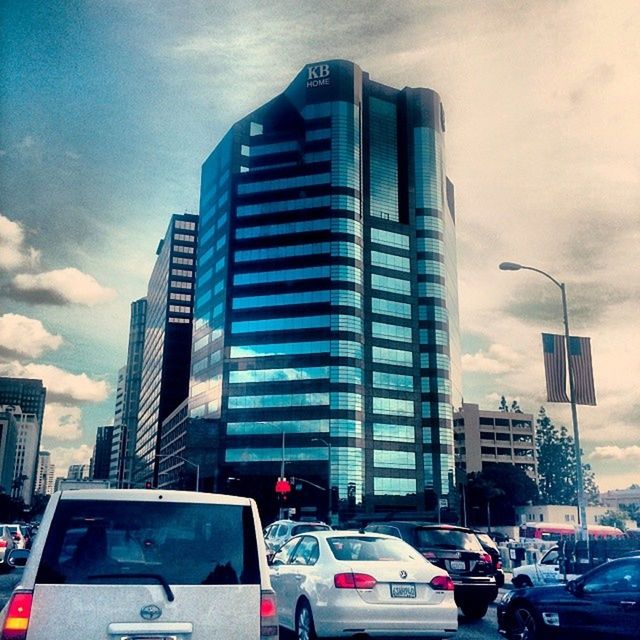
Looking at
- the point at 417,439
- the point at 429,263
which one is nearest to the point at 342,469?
the point at 417,439

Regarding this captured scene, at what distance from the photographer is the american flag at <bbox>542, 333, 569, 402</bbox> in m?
22.0

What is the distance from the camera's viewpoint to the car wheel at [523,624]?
966 cm

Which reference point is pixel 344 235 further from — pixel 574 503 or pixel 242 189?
pixel 574 503

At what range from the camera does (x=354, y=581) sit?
8.24m

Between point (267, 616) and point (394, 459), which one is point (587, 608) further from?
point (394, 459)

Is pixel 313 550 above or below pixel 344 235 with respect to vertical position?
below

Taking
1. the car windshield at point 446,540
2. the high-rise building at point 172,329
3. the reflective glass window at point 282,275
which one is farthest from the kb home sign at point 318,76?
the car windshield at point 446,540

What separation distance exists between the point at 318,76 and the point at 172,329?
67.5 metres

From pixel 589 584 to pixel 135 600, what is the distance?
658cm

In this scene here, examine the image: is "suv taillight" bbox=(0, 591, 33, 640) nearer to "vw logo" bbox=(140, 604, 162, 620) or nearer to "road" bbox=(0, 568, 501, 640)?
"vw logo" bbox=(140, 604, 162, 620)

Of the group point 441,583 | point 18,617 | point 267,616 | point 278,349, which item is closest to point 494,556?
point 441,583

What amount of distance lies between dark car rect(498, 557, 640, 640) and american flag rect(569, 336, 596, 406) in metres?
13.1

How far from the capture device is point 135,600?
15.1ft

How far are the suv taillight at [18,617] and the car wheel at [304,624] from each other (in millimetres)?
4547
